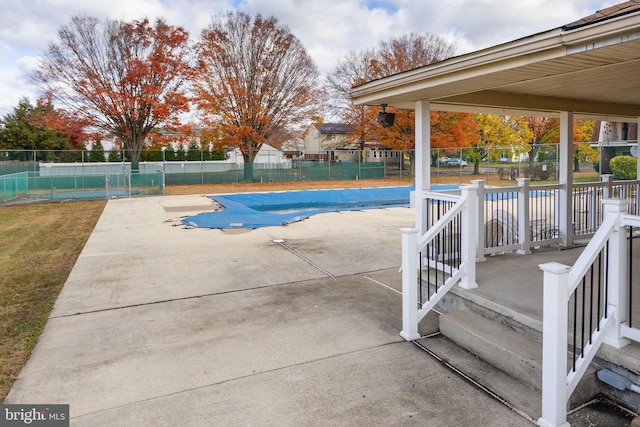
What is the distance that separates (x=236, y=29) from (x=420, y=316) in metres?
24.5

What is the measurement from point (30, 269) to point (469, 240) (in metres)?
6.03

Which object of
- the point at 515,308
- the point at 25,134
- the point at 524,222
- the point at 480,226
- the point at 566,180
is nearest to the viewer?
the point at 515,308

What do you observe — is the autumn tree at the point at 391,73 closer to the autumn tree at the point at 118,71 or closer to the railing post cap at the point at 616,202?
the autumn tree at the point at 118,71

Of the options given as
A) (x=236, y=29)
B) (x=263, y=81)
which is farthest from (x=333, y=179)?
(x=236, y=29)

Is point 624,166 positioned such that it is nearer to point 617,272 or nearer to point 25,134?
point 617,272

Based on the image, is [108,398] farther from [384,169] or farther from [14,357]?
[384,169]

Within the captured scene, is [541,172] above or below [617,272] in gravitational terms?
above

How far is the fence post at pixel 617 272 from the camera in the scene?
2.58 m

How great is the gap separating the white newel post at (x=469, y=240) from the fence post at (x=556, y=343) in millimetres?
1593

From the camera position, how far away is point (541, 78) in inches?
161

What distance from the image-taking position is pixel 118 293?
16.9ft

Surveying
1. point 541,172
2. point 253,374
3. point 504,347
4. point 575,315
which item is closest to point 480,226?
point 504,347

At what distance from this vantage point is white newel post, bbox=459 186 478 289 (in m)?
3.95

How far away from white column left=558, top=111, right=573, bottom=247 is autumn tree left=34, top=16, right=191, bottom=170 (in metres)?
20.8
